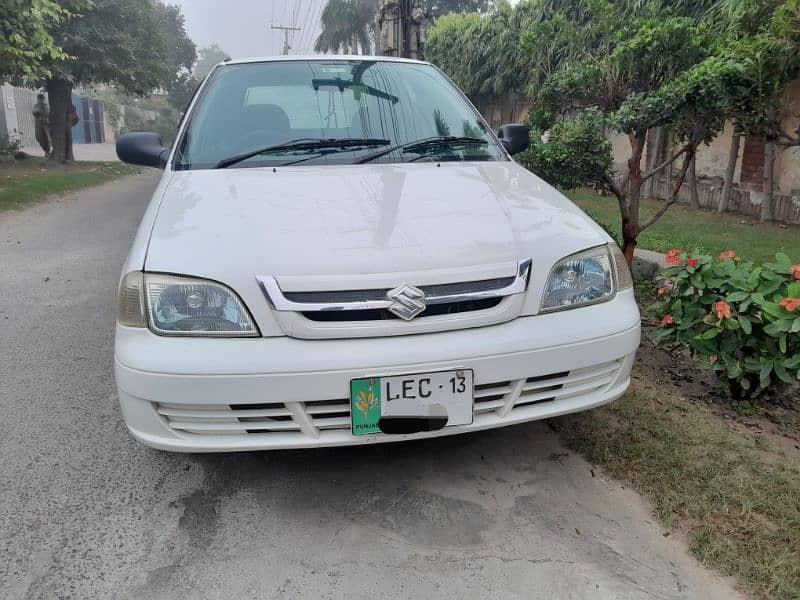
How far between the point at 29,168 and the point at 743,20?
54.1ft

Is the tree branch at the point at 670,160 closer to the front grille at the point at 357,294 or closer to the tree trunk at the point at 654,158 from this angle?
the front grille at the point at 357,294

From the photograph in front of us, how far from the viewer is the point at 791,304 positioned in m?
2.58

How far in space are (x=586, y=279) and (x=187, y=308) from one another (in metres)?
1.39

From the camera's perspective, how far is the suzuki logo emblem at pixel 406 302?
2.01 metres

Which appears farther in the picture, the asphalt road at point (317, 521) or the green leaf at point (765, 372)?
the green leaf at point (765, 372)

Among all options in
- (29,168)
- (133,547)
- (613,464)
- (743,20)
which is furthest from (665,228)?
(29,168)

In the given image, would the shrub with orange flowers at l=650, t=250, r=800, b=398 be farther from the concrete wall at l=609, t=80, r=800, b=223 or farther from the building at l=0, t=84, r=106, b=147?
the building at l=0, t=84, r=106, b=147

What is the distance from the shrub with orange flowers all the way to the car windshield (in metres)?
1.12

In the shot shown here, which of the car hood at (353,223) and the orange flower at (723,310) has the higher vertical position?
the car hood at (353,223)

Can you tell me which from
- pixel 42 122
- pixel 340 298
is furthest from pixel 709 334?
pixel 42 122

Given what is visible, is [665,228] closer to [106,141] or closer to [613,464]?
[613,464]

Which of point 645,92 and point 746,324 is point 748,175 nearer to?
point 645,92

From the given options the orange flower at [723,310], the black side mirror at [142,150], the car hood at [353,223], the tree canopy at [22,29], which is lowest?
the orange flower at [723,310]

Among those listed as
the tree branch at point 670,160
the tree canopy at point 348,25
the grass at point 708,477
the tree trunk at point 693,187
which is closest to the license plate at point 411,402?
the grass at point 708,477
